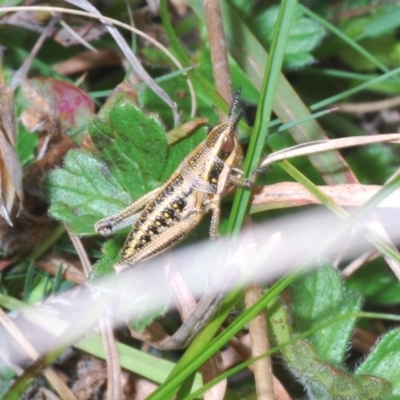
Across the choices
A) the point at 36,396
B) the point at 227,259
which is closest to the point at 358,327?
the point at 227,259

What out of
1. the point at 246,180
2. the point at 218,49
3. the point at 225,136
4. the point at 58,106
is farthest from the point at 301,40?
the point at 58,106

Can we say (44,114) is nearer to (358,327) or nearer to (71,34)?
(71,34)

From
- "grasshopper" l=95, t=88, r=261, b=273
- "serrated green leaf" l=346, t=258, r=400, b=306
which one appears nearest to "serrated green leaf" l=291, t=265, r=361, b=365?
"grasshopper" l=95, t=88, r=261, b=273

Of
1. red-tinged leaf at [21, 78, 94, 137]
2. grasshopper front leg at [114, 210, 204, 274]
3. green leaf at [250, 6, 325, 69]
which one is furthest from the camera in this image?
green leaf at [250, 6, 325, 69]

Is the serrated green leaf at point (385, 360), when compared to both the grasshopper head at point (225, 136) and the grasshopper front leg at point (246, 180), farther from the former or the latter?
the grasshopper head at point (225, 136)

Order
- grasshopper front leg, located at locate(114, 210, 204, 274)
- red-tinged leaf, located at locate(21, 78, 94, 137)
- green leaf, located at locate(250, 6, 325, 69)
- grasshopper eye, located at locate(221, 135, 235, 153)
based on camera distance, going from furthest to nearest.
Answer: green leaf, located at locate(250, 6, 325, 69), red-tinged leaf, located at locate(21, 78, 94, 137), grasshopper eye, located at locate(221, 135, 235, 153), grasshopper front leg, located at locate(114, 210, 204, 274)

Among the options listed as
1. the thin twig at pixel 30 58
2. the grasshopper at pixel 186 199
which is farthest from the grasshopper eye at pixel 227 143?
the thin twig at pixel 30 58

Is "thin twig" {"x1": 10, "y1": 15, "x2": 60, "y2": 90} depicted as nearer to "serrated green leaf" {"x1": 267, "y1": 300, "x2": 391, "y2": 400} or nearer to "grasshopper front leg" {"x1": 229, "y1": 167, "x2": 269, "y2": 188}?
"grasshopper front leg" {"x1": 229, "y1": 167, "x2": 269, "y2": 188}
